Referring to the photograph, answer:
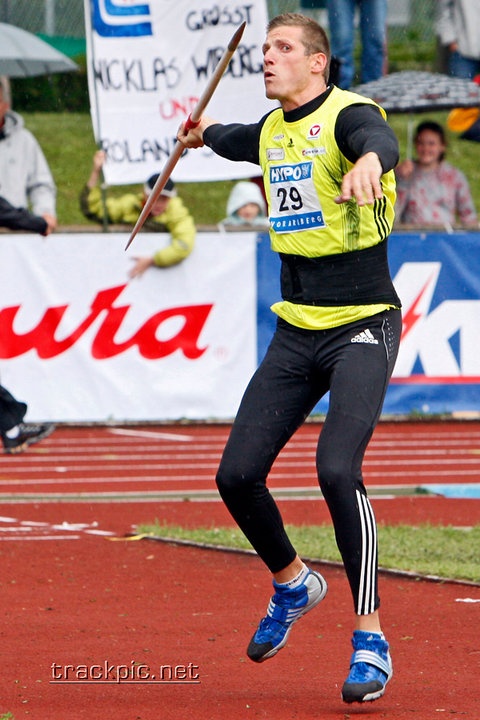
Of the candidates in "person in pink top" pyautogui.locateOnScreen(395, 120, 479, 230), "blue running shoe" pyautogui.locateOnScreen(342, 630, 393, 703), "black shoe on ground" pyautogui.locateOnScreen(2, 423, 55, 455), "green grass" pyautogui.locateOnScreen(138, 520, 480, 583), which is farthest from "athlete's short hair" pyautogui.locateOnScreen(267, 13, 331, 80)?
"person in pink top" pyautogui.locateOnScreen(395, 120, 479, 230)

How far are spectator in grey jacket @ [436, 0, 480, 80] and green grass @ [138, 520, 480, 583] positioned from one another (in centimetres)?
733

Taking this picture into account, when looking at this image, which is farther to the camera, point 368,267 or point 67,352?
point 67,352

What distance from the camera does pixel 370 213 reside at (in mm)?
5113

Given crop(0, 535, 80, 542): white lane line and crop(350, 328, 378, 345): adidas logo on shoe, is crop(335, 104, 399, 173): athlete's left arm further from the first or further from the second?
crop(0, 535, 80, 542): white lane line

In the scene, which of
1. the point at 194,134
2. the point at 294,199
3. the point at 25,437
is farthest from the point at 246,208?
the point at 294,199

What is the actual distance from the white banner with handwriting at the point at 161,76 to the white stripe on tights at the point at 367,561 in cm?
791

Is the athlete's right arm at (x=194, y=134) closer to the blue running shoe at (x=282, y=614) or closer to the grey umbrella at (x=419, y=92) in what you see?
the blue running shoe at (x=282, y=614)

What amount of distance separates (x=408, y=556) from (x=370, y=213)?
2.92 meters

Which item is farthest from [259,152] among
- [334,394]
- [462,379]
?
[462,379]

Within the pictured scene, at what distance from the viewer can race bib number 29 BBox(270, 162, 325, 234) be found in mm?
5152

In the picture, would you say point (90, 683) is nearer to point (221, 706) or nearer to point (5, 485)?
point (221, 706)

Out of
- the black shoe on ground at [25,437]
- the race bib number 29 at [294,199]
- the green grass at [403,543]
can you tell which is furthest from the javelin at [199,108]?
the black shoe on ground at [25,437]

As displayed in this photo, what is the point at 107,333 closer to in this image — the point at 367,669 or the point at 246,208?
the point at 246,208

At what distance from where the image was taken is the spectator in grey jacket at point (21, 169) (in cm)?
1241
